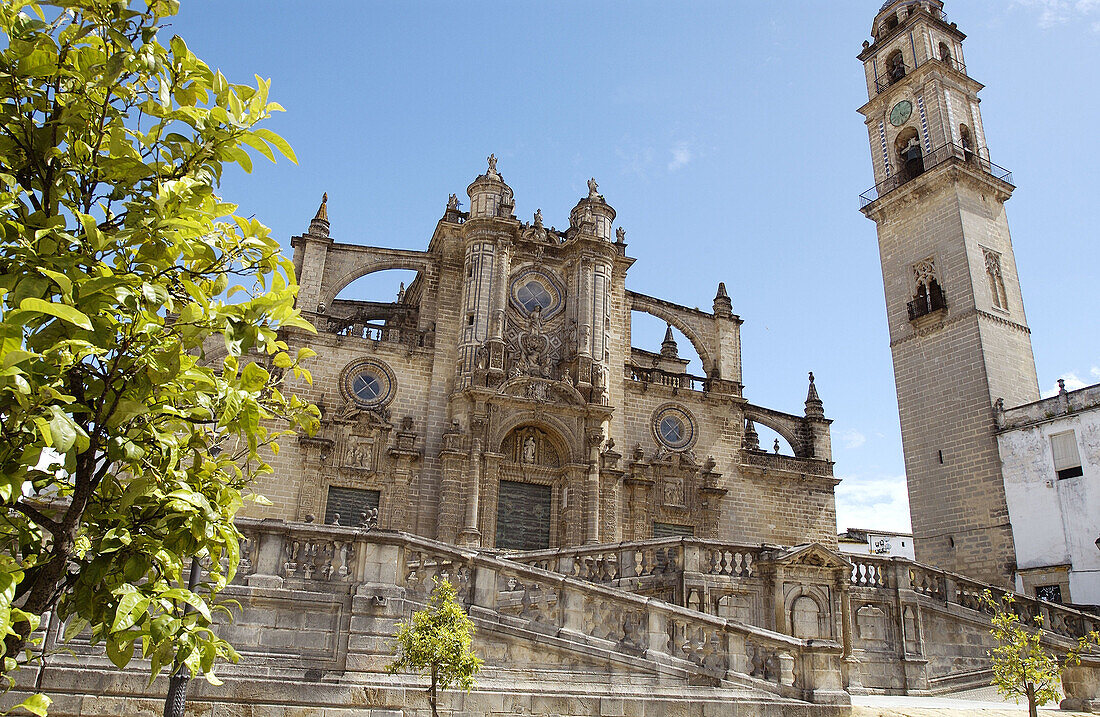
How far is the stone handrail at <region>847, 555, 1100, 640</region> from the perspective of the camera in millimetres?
15766

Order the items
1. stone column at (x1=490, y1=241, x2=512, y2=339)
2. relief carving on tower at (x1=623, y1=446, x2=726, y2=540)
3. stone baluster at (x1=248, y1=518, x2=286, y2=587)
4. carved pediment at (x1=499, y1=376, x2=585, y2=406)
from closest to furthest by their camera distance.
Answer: stone baluster at (x1=248, y1=518, x2=286, y2=587), carved pediment at (x1=499, y1=376, x2=585, y2=406), stone column at (x1=490, y1=241, x2=512, y2=339), relief carving on tower at (x1=623, y1=446, x2=726, y2=540)

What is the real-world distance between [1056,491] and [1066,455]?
3.97ft

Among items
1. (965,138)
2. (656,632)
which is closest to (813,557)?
(656,632)

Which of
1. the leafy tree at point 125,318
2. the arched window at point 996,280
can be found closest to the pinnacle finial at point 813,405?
the arched window at point 996,280

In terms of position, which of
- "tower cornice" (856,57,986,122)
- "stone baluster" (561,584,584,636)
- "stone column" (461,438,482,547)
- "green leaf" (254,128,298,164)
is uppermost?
"tower cornice" (856,57,986,122)

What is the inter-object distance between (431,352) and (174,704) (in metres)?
17.3

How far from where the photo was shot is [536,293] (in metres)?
25.6

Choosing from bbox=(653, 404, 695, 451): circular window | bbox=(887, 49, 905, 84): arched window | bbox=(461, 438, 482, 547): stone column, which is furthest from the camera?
bbox=(887, 49, 905, 84): arched window

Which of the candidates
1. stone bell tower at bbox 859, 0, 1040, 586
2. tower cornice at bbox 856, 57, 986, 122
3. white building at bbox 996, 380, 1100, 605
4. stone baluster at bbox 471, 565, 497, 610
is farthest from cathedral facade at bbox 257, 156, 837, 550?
tower cornice at bbox 856, 57, 986, 122

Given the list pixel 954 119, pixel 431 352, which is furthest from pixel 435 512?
pixel 954 119

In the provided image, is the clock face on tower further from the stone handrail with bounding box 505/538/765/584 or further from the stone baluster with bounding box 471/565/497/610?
the stone baluster with bounding box 471/565/497/610

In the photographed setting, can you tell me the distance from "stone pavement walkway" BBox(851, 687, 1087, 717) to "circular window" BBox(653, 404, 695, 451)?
468 inches

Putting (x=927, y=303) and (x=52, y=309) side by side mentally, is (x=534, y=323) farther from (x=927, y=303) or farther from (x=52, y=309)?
(x=52, y=309)

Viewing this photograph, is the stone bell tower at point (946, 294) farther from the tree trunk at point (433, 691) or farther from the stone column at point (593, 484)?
the tree trunk at point (433, 691)
